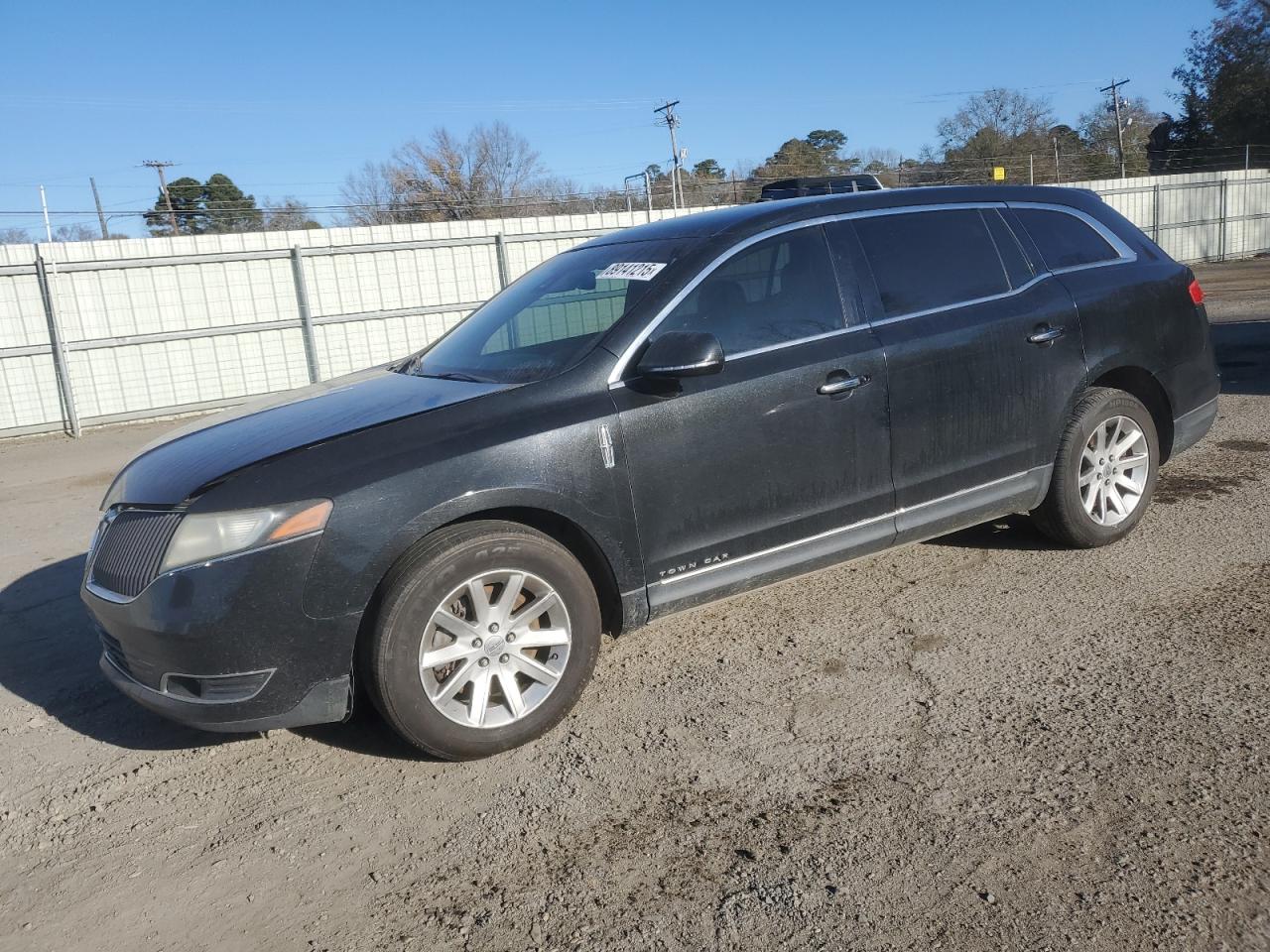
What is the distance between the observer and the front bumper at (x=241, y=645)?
10.1 ft

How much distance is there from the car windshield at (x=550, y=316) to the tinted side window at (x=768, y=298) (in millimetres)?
213

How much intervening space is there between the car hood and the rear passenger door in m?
1.74

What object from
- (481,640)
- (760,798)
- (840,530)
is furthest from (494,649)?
(840,530)

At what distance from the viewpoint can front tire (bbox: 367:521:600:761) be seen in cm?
321

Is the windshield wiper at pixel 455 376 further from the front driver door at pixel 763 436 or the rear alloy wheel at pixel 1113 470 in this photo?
the rear alloy wheel at pixel 1113 470

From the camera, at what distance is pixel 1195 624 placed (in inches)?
161

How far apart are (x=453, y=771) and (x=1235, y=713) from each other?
268 cm

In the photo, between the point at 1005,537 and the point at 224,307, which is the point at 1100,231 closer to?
the point at 1005,537

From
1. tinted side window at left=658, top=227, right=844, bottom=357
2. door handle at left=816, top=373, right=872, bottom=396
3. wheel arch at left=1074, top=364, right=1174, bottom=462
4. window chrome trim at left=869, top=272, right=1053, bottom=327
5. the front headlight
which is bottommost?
wheel arch at left=1074, top=364, right=1174, bottom=462

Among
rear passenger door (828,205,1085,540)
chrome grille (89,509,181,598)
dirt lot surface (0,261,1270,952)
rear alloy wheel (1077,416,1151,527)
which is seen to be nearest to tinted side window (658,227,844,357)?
rear passenger door (828,205,1085,540)

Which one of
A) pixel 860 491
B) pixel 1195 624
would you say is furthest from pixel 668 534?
pixel 1195 624

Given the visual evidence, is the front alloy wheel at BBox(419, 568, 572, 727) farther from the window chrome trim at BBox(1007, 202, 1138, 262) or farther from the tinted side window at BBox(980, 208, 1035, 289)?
the window chrome trim at BBox(1007, 202, 1138, 262)

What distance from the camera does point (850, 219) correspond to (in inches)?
171

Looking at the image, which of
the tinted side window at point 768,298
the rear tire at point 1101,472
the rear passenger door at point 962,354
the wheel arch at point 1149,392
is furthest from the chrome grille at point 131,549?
the wheel arch at point 1149,392
